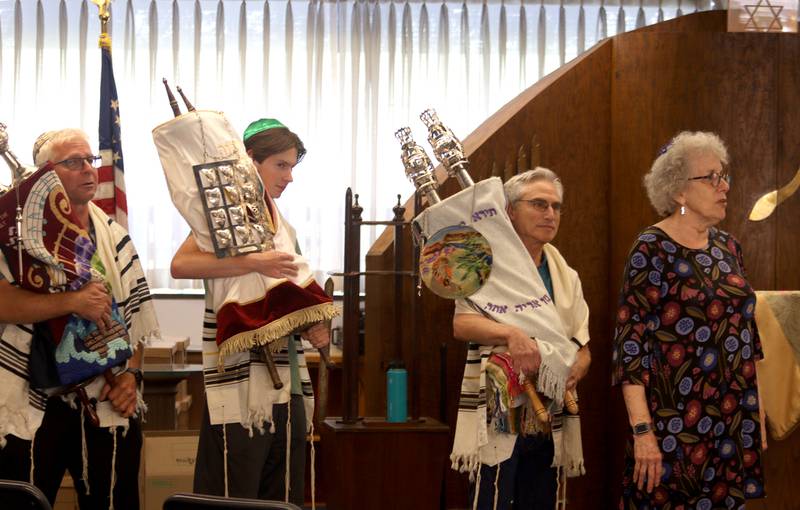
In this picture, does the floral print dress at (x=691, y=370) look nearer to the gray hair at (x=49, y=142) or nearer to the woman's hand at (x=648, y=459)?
the woman's hand at (x=648, y=459)

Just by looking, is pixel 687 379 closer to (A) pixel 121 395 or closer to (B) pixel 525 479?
(B) pixel 525 479

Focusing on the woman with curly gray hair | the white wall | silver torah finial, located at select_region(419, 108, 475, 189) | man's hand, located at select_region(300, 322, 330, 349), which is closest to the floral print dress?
the woman with curly gray hair

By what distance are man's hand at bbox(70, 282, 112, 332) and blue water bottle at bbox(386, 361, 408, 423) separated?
1135 mm

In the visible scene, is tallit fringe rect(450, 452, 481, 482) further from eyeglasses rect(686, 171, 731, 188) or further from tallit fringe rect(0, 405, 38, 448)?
tallit fringe rect(0, 405, 38, 448)

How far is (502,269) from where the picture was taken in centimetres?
279

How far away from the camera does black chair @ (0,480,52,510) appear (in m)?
1.62

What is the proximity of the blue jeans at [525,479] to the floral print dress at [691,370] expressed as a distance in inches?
9.4

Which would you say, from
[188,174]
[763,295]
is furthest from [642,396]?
[188,174]

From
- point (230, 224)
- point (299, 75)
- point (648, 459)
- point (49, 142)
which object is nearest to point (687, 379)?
point (648, 459)

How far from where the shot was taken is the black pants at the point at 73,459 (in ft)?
7.94

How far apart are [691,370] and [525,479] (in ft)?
1.78

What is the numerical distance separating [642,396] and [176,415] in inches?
96.6

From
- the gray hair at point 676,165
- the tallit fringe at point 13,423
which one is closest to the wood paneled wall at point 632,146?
the gray hair at point 676,165

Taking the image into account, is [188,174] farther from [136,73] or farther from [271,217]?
[136,73]
